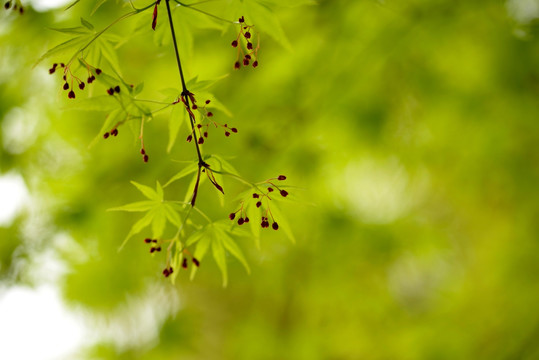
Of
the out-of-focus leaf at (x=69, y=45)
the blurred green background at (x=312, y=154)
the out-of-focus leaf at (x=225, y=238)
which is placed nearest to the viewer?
the out-of-focus leaf at (x=69, y=45)

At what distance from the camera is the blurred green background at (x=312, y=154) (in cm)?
133

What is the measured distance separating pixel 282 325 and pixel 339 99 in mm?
1328

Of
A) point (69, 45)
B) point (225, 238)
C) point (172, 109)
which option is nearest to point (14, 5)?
point (69, 45)

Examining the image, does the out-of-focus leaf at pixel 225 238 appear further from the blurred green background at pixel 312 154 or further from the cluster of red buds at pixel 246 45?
the blurred green background at pixel 312 154

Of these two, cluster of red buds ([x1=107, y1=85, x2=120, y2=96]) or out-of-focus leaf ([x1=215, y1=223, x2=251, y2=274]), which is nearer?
cluster of red buds ([x1=107, y1=85, x2=120, y2=96])

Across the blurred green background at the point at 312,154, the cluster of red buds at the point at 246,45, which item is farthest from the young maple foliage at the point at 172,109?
the blurred green background at the point at 312,154

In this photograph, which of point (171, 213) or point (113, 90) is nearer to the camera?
point (113, 90)

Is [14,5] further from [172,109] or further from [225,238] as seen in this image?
[225,238]

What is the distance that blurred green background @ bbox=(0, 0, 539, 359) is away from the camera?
1327 millimetres

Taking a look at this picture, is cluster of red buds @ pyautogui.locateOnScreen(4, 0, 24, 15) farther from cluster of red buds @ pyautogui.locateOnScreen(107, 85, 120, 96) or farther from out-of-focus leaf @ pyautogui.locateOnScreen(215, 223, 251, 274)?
out-of-focus leaf @ pyautogui.locateOnScreen(215, 223, 251, 274)

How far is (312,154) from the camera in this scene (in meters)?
1.59

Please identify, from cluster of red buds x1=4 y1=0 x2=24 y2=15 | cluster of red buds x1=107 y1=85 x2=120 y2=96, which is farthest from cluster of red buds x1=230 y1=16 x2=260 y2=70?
cluster of red buds x1=4 y1=0 x2=24 y2=15

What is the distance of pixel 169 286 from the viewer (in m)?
1.69

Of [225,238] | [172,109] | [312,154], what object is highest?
[312,154]
